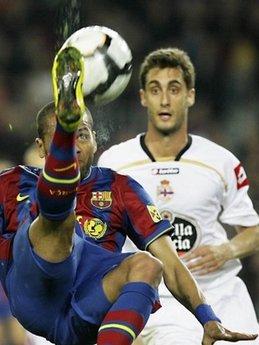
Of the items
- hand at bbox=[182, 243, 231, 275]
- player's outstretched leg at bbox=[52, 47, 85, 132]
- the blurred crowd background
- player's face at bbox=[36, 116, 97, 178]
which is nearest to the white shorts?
hand at bbox=[182, 243, 231, 275]

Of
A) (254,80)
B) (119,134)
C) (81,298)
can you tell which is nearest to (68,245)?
(81,298)

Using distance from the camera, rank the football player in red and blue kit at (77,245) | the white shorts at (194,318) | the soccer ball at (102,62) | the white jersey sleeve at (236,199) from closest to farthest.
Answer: the football player in red and blue kit at (77,245)
the soccer ball at (102,62)
the white shorts at (194,318)
the white jersey sleeve at (236,199)

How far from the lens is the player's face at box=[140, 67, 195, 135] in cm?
564

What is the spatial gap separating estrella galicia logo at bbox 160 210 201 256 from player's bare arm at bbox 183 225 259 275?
0.06 metres

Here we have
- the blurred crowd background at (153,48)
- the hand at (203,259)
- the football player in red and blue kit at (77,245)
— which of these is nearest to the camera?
the football player in red and blue kit at (77,245)

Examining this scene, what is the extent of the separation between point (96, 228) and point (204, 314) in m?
0.63

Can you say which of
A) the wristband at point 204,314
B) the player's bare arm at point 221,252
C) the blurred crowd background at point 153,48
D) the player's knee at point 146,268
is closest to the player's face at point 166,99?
the player's bare arm at point 221,252

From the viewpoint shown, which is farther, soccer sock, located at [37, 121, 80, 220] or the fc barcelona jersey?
the fc barcelona jersey

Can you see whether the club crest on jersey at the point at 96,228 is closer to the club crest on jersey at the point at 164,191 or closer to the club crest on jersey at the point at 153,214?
the club crest on jersey at the point at 153,214

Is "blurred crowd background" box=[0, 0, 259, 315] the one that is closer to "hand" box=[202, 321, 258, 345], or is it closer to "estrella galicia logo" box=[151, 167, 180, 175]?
"estrella galicia logo" box=[151, 167, 180, 175]

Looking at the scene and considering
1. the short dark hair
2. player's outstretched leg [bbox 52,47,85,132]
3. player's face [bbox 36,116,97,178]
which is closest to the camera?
player's outstretched leg [bbox 52,47,85,132]

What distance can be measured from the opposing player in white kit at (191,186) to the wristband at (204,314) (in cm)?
124

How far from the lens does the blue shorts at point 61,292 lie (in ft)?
13.0

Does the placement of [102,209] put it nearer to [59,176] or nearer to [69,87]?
[59,176]
